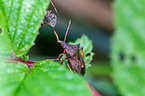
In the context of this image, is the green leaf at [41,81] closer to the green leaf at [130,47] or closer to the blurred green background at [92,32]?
the green leaf at [130,47]

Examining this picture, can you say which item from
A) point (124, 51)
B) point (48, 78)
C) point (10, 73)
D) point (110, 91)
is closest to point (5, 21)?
point (10, 73)

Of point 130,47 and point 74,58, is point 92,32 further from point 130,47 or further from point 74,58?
point 74,58

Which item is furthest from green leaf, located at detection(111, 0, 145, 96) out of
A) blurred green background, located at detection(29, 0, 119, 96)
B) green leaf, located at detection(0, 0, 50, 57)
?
green leaf, located at detection(0, 0, 50, 57)

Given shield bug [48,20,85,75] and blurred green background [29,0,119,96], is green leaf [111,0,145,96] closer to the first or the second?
blurred green background [29,0,119,96]

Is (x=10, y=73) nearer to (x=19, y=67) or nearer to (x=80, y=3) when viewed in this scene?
(x=19, y=67)

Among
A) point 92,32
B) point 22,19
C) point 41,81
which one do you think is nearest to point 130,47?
point 92,32

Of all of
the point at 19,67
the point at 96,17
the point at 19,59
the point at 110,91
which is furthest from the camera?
the point at 96,17

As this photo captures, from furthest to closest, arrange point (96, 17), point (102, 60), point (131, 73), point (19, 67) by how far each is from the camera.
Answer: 1. point (96, 17)
2. point (102, 60)
3. point (131, 73)
4. point (19, 67)
